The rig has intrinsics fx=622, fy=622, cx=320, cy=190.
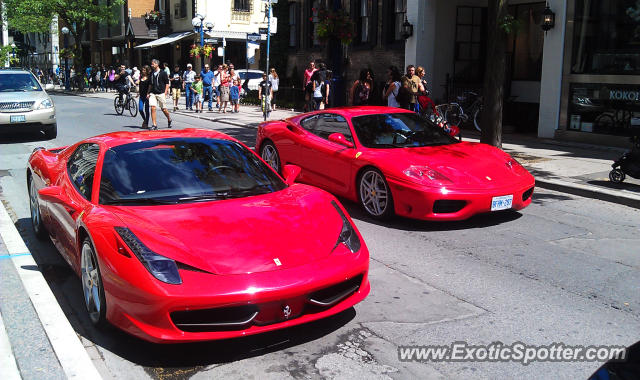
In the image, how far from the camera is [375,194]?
7820 millimetres

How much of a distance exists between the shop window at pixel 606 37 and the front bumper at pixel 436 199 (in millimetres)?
8874

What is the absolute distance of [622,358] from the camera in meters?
2.30

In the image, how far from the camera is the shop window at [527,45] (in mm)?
19609

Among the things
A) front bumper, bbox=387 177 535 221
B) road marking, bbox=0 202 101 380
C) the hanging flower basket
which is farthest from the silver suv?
front bumper, bbox=387 177 535 221

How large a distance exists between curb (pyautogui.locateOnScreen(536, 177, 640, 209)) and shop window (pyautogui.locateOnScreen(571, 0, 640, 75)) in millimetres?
5543

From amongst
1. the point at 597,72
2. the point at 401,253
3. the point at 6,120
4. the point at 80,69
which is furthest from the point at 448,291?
the point at 80,69

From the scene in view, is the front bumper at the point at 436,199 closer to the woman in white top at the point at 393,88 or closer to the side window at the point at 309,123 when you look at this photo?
the side window at the point at 309,123

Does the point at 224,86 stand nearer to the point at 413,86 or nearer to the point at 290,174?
the point at 413,86

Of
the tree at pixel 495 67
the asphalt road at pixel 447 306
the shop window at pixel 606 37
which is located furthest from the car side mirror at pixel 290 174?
the shop window at pixel 606 37

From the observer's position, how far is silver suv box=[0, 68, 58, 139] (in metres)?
15.2

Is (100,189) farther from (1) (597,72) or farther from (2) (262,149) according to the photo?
(1) (597,72)

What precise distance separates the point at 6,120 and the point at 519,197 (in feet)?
41.5

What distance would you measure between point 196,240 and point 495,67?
972cm

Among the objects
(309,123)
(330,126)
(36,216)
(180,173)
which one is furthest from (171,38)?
(180,173)
